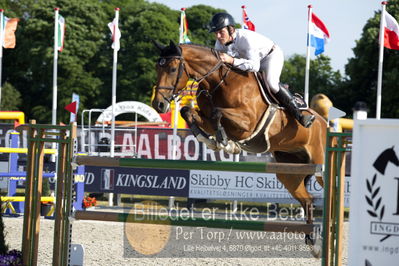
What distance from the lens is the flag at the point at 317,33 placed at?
12.7 m

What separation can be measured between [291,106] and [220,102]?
773mm

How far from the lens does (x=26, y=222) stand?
195 inches

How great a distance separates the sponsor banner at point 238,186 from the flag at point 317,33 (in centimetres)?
324

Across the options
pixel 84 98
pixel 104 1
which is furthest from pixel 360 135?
pixel 104 1

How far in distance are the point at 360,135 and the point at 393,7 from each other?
22908 mm

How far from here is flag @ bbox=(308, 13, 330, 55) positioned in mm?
12742

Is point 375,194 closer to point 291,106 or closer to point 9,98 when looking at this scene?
point 291,106

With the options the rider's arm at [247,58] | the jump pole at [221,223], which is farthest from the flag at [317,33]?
the jump pole at [221,223]

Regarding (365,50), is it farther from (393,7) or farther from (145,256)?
(145,256)

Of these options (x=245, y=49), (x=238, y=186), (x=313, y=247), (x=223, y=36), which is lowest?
(x=313, y=247)

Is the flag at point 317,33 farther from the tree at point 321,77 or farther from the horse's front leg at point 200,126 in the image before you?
the tree at point 321,77

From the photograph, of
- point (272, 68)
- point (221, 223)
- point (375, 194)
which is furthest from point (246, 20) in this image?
point (375, 194)

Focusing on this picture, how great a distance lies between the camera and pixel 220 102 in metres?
5.52

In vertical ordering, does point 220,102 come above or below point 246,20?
below
